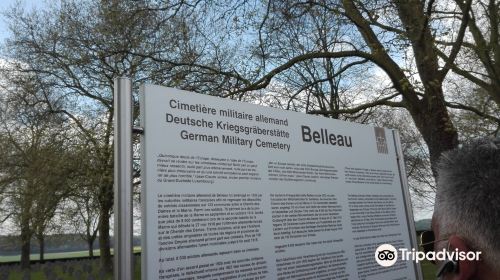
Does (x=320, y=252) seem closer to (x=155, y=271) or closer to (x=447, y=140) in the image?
(x=155, y=271)

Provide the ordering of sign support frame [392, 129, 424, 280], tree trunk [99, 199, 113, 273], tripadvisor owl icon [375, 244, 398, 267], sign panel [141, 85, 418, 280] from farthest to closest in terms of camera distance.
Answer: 1. tree trunk [99, 199, 113, 273]
2. sign support frame [392, 129, 424, 280]
3. tripadvisor owl icon [375, 244, 398, 267]
4. sign panel [141, 85, 418, 280]

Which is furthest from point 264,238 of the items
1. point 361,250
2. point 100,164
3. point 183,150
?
point 100,164

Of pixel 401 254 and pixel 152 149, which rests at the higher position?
pixel 152 149

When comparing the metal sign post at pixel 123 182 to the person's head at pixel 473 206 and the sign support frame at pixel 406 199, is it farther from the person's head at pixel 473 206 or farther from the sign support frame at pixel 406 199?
the sign support frame at pixel 406 199

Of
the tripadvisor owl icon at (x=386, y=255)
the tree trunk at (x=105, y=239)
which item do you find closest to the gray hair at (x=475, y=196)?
the tripadvisor owl icon at (x=386, y=255)

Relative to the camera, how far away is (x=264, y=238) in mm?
3740

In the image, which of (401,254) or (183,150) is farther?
(401,254)

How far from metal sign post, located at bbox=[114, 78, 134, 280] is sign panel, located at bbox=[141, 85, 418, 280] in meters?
0.13

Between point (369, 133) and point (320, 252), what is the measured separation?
1681mm

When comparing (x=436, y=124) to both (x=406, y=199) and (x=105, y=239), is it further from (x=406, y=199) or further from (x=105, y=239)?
(x=105, y=239)

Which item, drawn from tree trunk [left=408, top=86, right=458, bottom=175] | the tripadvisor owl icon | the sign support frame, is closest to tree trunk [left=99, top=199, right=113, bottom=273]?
tree trunk [left=408, top=86, right=458, bottom=175]

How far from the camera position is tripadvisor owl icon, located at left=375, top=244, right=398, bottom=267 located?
15.9 ft

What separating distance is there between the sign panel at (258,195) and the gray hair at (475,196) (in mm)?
2185

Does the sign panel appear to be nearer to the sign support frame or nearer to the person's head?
the sign support frame
